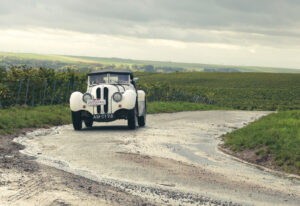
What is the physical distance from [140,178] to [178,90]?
213 feet

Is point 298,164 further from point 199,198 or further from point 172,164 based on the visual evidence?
point 199,198

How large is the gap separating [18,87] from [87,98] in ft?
35.8

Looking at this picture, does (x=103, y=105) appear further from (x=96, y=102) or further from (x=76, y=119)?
(x=76, y=119)

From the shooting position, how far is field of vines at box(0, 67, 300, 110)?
86.5 ft

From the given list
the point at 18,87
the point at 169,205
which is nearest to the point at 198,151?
the point at 169,205

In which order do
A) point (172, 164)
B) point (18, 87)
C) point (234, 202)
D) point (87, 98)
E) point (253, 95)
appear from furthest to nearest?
point (253, 95)
point (18, 87)
point (87, 98)
point (172, 164)
point (234, 202)

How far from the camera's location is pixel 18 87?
2588 cm

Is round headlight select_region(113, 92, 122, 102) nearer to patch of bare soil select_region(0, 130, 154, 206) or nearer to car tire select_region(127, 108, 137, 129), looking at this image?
car tire select_region(127, 108, 137, 129)

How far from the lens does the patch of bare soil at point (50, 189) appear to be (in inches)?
228

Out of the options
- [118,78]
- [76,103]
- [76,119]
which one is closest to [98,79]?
[118,78]

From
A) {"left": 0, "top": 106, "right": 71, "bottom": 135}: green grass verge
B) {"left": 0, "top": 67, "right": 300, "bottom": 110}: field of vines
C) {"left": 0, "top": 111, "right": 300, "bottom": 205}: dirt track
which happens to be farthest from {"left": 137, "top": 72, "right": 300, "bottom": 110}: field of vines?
{"left": 0, "top": 111, "right": 300, "bottom": 205}: dirt track

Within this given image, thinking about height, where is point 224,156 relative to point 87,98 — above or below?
below

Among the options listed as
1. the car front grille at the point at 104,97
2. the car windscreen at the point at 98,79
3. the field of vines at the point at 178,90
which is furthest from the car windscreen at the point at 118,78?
the field of vines at the point at 178,90

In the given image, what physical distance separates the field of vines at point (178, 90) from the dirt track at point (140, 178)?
13541 millimetres
